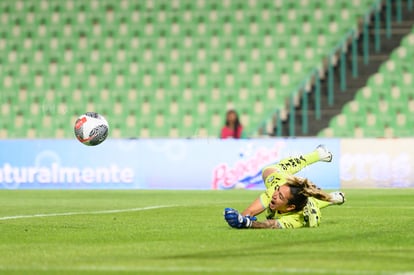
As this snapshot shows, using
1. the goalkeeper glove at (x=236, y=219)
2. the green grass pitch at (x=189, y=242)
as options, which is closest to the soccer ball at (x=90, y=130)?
the green grass pitch at (x=189, y=242)

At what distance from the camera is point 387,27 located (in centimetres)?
2941

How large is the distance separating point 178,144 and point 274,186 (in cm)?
1293

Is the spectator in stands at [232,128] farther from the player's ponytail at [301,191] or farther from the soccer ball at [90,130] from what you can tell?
the player's ponytail at [301,191]

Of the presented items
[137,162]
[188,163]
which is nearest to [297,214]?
[188,163]

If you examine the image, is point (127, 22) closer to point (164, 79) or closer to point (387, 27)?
point (164, 79)

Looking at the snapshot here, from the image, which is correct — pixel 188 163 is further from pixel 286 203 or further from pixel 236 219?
pixel 236 219

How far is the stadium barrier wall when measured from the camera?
2327 centimetres

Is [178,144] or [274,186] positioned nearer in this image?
[274,186]

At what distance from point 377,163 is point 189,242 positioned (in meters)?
14.3

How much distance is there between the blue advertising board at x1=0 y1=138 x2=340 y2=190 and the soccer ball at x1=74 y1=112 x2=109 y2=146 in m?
8.84

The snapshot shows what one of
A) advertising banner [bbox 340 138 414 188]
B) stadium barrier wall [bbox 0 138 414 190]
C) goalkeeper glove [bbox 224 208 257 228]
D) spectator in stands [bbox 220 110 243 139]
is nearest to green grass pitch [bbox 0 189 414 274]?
goalkeeper glove [bbox 224 208 257 228]

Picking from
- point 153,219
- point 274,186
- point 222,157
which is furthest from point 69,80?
point 274,186

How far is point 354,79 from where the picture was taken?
28.9m

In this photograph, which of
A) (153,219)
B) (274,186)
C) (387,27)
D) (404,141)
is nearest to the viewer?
(274,186)
